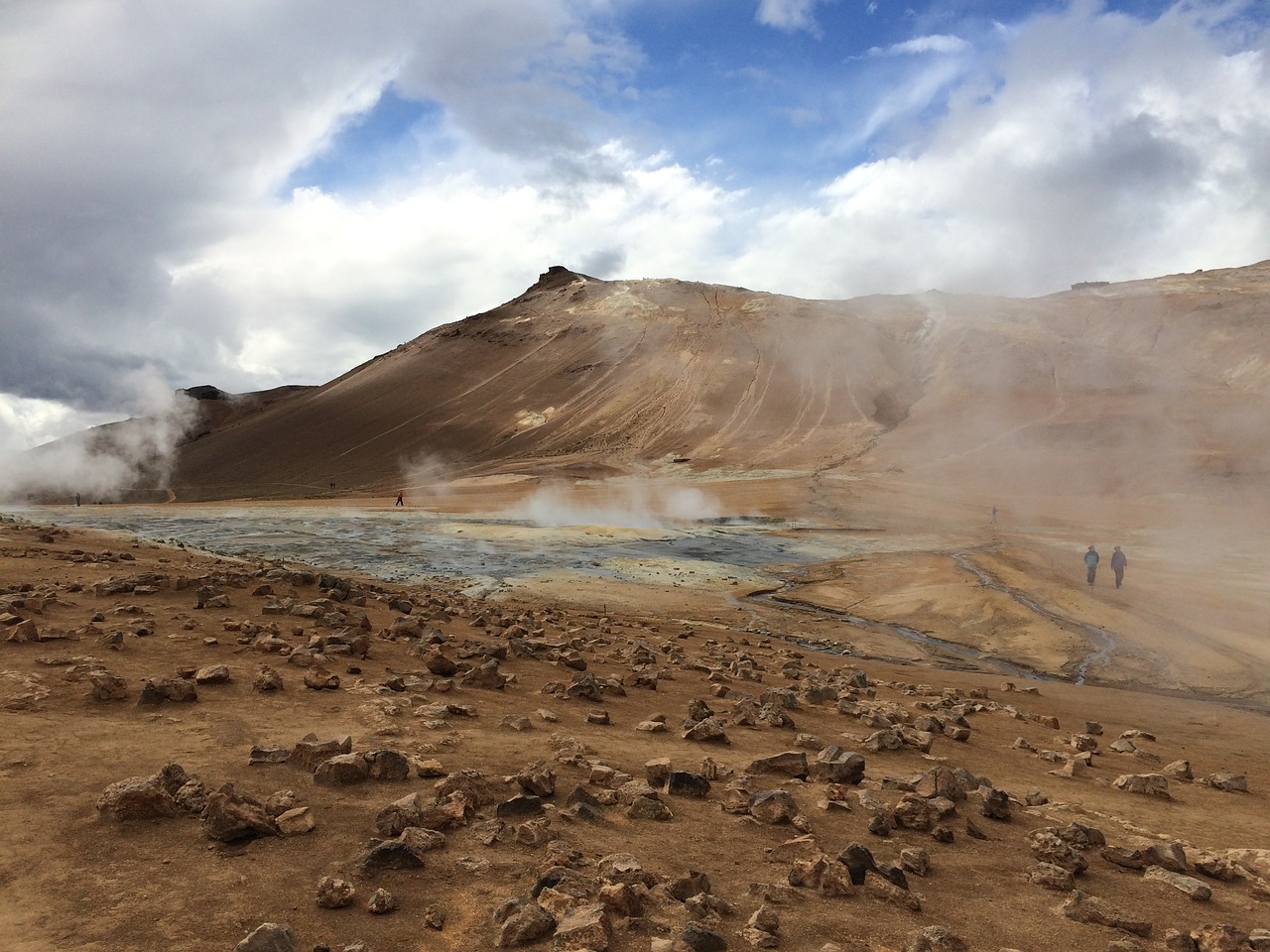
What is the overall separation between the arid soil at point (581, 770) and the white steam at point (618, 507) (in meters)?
22.5

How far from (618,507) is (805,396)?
1559 inches

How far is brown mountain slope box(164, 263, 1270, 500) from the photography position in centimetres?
6094

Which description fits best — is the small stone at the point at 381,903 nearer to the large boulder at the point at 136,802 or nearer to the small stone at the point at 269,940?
the small stone at the point at 269,940

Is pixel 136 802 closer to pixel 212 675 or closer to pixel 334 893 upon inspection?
pixel 334 893

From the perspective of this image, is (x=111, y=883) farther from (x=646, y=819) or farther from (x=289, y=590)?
(x=289, y=590)

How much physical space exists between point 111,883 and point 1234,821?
776 cm

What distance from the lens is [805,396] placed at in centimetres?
7975

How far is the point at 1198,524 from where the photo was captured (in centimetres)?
3984

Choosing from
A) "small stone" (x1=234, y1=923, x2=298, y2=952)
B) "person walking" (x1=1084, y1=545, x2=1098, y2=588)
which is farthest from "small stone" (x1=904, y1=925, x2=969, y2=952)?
"person walking" (x1=1084, y1=545, x2=1098, y2=588)

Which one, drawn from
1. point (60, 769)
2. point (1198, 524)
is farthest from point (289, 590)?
point (1198, 524)

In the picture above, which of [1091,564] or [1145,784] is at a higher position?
[1091,564]

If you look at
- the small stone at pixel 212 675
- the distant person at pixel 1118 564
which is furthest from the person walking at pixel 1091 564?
the small stone at pixel 212 675

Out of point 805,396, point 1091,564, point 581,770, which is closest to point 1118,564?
point 1091,564

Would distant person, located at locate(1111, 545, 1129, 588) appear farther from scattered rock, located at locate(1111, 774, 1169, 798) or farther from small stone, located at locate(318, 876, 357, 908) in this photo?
small stone, located at locate(318, 876, 357, 908)
